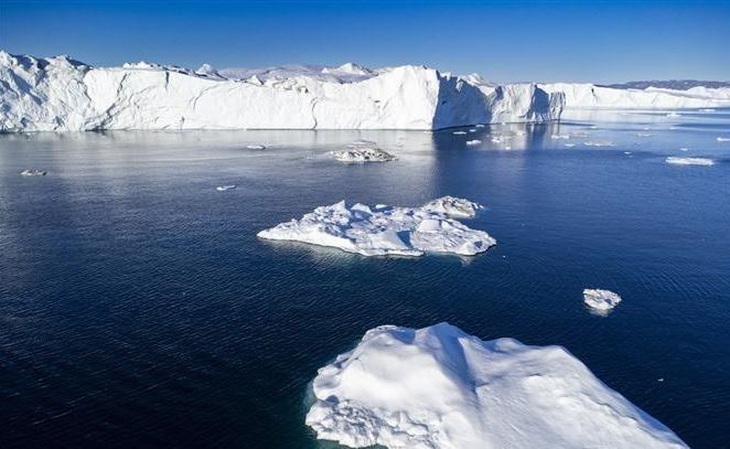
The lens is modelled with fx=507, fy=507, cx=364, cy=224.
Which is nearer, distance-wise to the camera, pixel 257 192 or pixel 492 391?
pixel 492 391

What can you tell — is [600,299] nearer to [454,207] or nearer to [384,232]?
[384,232]

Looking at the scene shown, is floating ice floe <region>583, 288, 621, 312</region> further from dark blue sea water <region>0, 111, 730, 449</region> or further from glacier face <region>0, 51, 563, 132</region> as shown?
glacier face <region>0, 51, 563, 132</region>

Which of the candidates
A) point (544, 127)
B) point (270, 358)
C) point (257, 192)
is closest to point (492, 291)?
point (270, 358)

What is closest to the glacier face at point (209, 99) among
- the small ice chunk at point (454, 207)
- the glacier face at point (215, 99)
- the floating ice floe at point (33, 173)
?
the glacier face at point (215, 99)

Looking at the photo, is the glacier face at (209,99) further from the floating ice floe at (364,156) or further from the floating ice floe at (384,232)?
the floating ice floe at (384,232)

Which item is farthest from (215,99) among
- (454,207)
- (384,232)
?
(384,232)

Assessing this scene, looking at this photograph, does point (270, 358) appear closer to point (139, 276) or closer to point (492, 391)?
point (492, 391)
